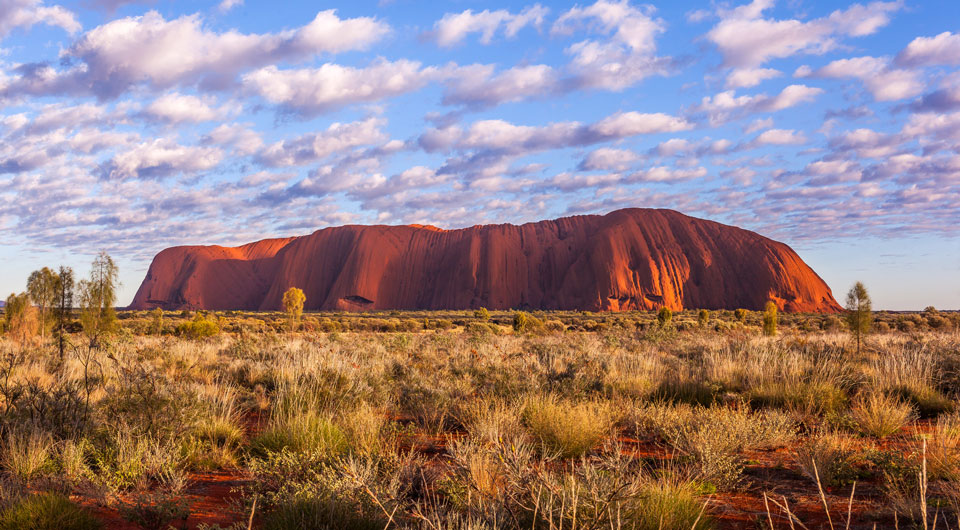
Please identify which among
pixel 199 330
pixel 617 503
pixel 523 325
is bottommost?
pixel 523 325

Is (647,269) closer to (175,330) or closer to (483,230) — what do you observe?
(483,230)

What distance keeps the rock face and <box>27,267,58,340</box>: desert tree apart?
6317cm

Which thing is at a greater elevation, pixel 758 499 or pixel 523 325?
pixel 758 499

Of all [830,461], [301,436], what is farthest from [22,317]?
[830,461]

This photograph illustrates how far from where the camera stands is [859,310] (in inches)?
585

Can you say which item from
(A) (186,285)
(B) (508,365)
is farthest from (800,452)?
(A) (186,285)

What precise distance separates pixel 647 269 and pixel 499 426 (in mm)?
75835

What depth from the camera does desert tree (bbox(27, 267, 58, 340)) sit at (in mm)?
18516

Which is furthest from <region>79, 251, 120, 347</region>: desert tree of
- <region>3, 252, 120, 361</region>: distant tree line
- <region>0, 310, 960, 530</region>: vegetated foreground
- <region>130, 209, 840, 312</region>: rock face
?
<region>130, 209, 840, 312</region>: rock face

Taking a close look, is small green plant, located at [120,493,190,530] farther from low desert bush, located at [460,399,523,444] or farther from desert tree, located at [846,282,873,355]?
desert tree, located at [846,282,873,355]

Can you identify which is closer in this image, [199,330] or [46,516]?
[46,516]

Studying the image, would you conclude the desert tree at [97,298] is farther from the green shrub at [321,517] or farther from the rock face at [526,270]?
the rock face at [526,270]

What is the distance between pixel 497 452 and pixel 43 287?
21342mm

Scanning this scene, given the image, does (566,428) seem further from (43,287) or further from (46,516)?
(43,287)
